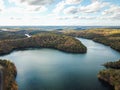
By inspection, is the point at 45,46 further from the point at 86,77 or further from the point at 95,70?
the point at 86,77

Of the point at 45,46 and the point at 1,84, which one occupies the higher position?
the point at 1,84

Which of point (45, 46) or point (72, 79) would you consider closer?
point (72, 79)

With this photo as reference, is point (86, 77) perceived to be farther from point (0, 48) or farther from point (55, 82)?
point (0, 48)

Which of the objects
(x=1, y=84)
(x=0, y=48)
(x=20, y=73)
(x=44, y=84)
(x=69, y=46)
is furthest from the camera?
(x=69, y=46)

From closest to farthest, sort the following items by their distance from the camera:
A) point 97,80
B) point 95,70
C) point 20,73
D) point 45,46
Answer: point 97,80 < point 20,73 < point 95,70 < point 45,46

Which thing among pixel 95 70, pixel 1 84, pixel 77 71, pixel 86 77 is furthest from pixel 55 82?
pixel 1 84

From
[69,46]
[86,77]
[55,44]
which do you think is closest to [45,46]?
[55,44]
